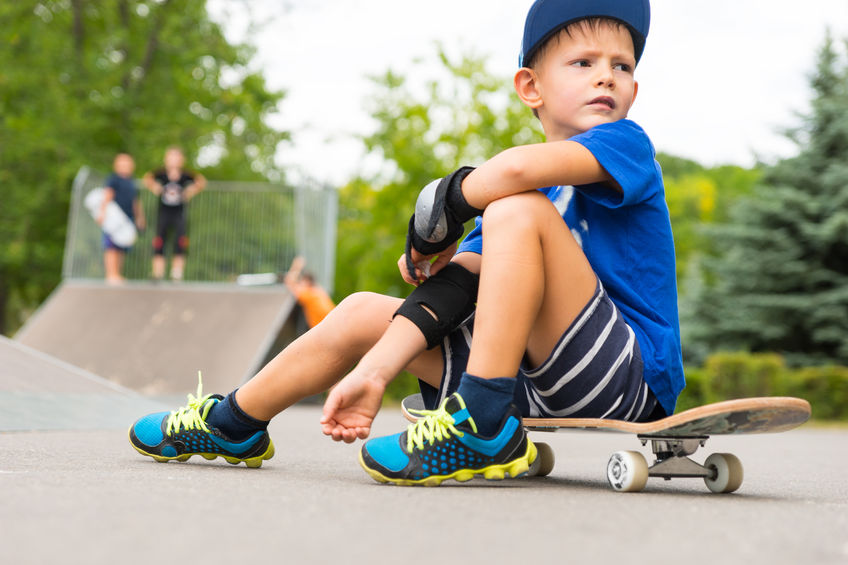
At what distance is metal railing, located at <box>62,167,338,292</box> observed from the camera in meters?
12.8

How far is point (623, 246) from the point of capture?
242 centimetres

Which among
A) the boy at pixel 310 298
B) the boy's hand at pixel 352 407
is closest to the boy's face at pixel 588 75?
the boy's hand at pixel 352 407

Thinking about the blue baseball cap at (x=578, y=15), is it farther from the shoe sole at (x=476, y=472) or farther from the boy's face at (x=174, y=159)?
the boy's face at (x=174, y=159)

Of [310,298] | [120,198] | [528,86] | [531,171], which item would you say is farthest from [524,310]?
[120,198]

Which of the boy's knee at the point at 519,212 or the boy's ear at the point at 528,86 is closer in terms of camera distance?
the boy's knee at the point at 519,212

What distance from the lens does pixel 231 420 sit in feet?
8.39

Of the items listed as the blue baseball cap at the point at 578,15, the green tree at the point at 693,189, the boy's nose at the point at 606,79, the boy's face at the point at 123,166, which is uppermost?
the green tree at the point at 693,189

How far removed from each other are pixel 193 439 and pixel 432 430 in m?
0.79

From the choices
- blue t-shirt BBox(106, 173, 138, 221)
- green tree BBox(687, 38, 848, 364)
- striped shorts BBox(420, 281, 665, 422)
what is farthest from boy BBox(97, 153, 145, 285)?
striped shorts BBox(420, 281, 665, 422)

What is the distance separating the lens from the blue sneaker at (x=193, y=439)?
2.58 m

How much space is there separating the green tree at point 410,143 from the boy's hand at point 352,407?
17080 millimetres

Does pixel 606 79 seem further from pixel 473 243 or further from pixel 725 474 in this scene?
pixel 725 474

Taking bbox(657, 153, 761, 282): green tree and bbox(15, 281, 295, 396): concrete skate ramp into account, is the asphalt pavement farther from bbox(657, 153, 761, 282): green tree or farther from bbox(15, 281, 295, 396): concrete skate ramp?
bbox(657, 153, 761, 282): green tree

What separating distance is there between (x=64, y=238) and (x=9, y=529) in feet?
60.3
